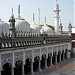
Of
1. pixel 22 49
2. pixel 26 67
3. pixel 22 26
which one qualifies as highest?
pixel 22 26

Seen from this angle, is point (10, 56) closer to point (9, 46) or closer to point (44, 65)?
point (9, 46)

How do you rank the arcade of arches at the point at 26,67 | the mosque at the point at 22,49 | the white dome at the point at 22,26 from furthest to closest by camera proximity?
the white dome at the point at 22,26 → the arcade of arches at the point at 26,67 → the mosque at the point at 22,49

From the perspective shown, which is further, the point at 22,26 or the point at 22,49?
the point at 22,26

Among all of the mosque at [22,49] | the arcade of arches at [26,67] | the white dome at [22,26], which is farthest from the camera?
the white dome at [22,26]

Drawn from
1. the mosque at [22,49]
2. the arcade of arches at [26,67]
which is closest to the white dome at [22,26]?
the mosque at [22,49]

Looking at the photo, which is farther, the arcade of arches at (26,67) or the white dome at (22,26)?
the white dome at (22,26)

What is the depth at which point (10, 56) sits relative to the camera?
1609 cm

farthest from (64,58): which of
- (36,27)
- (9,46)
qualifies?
(9,46)

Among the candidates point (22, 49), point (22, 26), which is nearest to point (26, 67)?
point (22, 49)

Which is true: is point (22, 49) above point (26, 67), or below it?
above

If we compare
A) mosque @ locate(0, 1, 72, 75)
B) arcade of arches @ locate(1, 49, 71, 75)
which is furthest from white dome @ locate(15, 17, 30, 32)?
arcade of arches @ locate(1, 49, 71, 75)

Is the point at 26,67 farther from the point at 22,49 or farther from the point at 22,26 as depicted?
the point at 22,26

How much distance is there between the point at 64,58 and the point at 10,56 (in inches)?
675

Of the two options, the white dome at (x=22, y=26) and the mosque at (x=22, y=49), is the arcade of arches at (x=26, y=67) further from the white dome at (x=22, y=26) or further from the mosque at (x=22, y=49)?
the white dome at (x=22, y=26)
